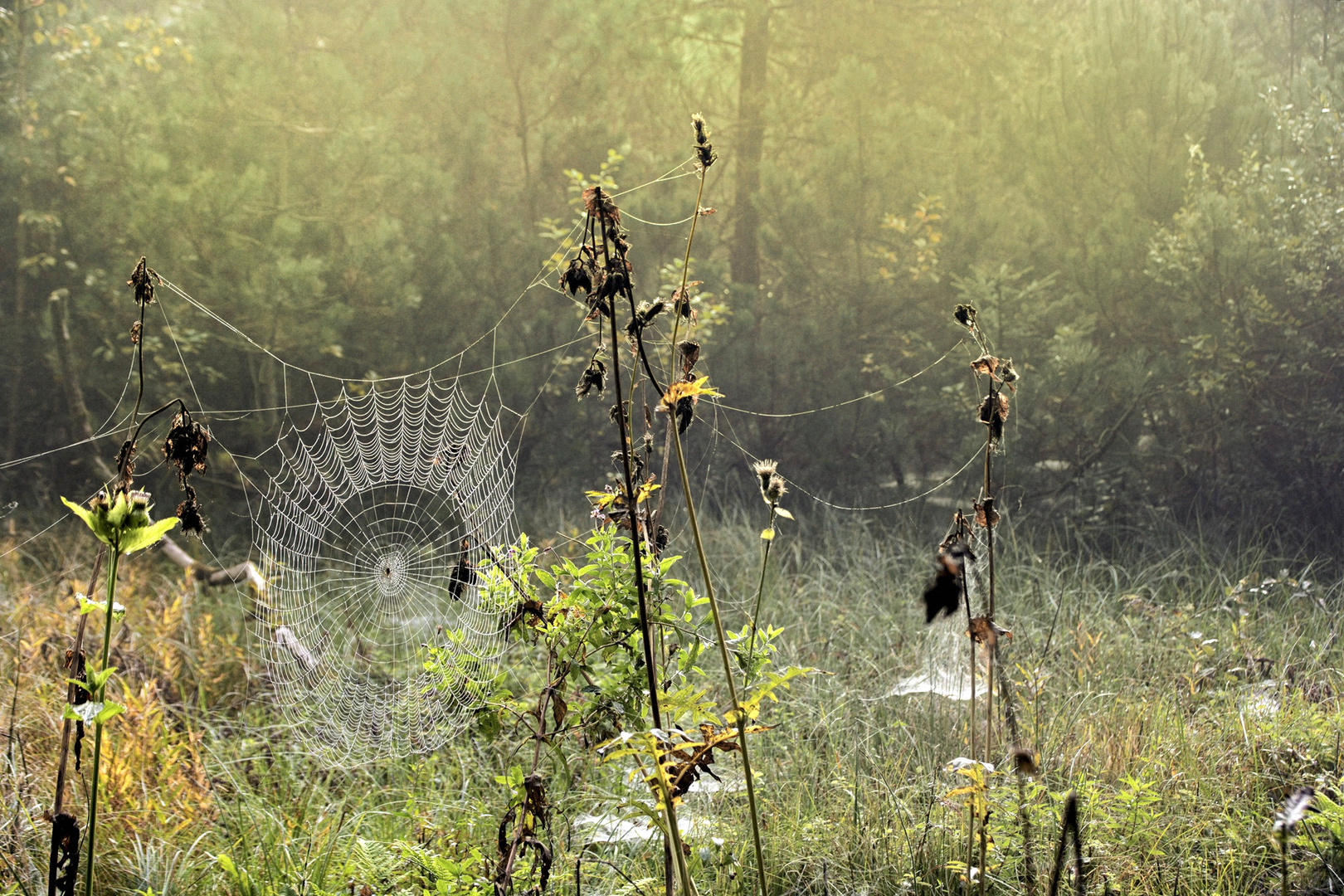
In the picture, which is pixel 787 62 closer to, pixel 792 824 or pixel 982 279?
pixel 982 279

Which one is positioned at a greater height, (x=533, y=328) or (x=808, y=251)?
(x=808, y=251)

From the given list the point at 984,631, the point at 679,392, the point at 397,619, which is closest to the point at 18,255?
the point at 397,619

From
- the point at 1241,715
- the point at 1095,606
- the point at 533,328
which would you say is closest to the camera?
the point at 1241,715

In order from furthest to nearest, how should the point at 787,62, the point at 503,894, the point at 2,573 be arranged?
the point at 787,62 < the point at 2,573 < the point at 503,894

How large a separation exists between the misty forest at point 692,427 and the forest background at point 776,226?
0.12 ft

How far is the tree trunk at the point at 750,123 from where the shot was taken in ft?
25.9

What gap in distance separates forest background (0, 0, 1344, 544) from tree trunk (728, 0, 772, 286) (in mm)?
25

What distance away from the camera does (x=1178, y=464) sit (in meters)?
6.08

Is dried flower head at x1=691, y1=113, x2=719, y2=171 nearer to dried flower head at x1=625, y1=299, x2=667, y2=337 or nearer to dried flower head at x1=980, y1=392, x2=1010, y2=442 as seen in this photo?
dried flower head at x1=625, y1=299, x2=667, y2=337

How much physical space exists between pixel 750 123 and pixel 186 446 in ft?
23.4

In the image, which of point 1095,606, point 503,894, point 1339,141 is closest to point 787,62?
point 1339,141

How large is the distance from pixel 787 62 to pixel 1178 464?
4.58m

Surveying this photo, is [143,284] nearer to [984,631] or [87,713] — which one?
[87,713]

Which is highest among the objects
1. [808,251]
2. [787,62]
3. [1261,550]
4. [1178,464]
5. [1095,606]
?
[787,62]
